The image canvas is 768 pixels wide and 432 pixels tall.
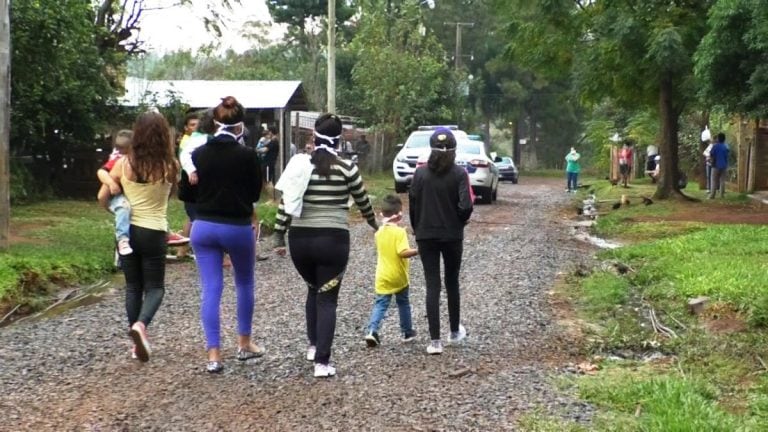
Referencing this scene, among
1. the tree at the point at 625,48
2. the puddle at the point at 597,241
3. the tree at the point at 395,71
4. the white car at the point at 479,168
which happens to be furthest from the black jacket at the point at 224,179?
the tree at the point at 395,71

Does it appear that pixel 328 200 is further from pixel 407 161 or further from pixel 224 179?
pixel 407 161

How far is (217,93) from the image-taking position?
27453 mm

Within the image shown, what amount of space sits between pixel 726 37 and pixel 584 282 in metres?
7.53

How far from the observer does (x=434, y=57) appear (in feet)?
161

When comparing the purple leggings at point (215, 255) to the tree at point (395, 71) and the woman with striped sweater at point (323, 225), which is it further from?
the tree at point (395, 71)

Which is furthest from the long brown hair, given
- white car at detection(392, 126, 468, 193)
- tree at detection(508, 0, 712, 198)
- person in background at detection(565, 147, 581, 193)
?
person in background at detection(565, 147, 581, 193)

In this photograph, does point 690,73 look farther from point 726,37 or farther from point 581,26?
point 726,37

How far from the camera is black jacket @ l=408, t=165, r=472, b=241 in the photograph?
7406 millimetres

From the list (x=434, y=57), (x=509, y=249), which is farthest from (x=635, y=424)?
(x=434, y=57)

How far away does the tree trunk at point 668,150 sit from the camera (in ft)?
75.6

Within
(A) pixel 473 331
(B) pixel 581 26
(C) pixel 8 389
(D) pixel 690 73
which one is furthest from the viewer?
(B) pixel 581 26

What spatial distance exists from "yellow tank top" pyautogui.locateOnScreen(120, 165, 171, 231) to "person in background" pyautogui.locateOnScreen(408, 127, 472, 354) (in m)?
1.96

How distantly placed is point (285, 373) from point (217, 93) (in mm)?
21501

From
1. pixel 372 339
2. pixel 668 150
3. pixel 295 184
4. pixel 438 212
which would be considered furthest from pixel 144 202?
pixel 668 150
